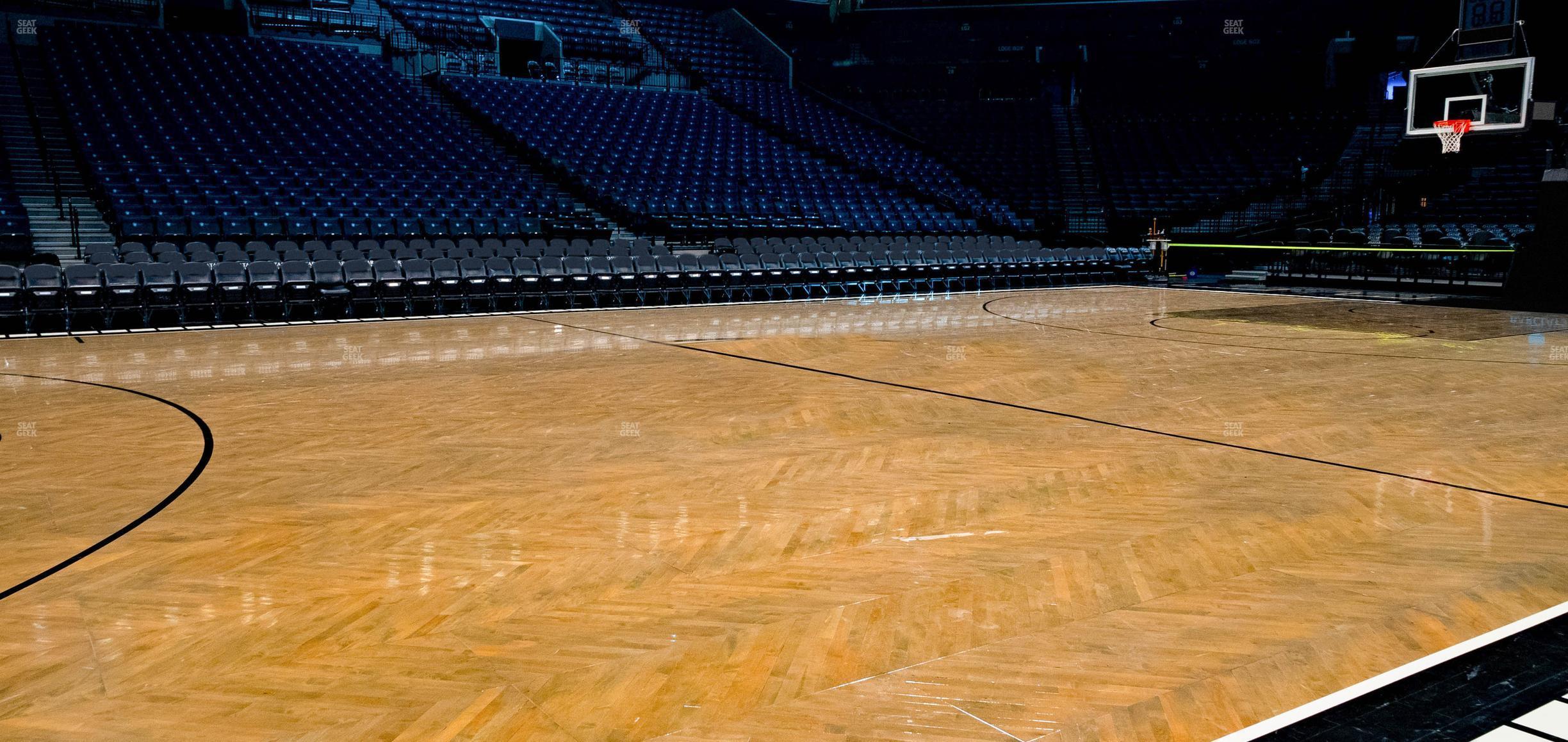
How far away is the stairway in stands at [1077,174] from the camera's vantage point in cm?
2167

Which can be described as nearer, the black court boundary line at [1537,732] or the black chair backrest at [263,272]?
the black court boundary line at [1537,732]

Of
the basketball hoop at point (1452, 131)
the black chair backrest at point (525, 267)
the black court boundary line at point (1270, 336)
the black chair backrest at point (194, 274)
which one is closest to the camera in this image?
the black court boundary line at point (1270, 336)

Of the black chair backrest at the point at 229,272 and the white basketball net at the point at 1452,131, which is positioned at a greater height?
the white basketball net at the point at 1452,131

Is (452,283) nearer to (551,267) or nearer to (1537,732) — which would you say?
(551,267)

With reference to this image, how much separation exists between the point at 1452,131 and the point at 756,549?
43.2 feet

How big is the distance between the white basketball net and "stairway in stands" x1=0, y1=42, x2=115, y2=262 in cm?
1556

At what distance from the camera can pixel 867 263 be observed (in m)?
15.6

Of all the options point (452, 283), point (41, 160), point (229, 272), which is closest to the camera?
point (229, 272)

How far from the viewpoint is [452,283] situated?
12.3 meters

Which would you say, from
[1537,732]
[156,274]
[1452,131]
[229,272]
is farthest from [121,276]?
[1452,131]

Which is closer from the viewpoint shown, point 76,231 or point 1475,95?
point 76,231

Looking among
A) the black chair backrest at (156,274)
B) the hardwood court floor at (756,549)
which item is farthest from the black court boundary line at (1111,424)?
the black chair backrest at (156,274)

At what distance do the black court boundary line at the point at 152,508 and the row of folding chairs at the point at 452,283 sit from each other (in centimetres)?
409

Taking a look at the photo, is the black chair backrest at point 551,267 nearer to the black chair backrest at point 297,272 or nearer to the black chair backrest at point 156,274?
the black chair backrest at point 297,272
